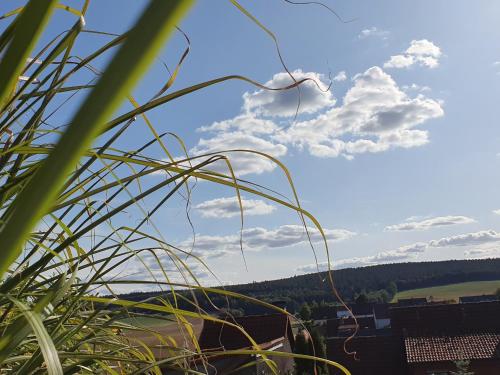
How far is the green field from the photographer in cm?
5945

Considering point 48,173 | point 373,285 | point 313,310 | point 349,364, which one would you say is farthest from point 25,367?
point 373,285

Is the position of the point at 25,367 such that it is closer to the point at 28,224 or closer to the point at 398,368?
the point at 28,224

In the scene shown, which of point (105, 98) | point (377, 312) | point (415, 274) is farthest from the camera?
point (415, 274)

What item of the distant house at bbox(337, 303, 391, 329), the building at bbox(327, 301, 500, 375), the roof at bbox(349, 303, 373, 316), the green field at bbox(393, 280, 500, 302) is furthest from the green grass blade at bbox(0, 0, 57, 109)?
the green field at bbox(393, 280, 500, 302)

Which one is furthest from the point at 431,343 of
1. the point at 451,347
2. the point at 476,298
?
the point at 476,298

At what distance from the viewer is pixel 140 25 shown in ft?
0.39

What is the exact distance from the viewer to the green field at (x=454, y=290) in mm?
59450

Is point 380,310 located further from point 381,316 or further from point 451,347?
point 451,347

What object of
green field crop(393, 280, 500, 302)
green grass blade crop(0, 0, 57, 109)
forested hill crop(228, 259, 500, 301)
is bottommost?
green field crop(393, 280, 500, 302)

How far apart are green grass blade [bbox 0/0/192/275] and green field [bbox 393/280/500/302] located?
60638mm

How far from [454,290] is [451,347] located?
44457 millimetres

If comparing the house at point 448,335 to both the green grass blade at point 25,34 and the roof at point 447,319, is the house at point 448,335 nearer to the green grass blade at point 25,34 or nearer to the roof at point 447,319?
the roof at point 447,319

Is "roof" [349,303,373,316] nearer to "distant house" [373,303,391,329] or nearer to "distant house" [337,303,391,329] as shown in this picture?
"distant house" [337,303,391,329]

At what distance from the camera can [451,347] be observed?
22828mm
